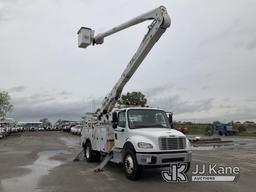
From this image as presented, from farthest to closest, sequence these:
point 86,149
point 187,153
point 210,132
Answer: point 210,132 → point 86,149 → point 187,153

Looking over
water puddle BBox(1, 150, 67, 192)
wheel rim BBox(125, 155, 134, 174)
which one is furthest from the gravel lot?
wheel rim BBox(125, 155, 134, 174)

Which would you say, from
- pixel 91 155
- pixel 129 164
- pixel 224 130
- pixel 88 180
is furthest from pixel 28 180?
pixel 224 130

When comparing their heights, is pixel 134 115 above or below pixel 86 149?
above

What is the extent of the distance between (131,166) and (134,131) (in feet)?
4.00

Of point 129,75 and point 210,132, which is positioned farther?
point 210,132

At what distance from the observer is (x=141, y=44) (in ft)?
51.5

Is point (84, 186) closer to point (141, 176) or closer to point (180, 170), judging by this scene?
point (141, 176)

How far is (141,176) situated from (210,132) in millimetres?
39490

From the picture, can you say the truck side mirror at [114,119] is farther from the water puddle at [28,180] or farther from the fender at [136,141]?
the water puddle at [28,180]

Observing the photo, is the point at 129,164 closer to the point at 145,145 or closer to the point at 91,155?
the point at 145,145

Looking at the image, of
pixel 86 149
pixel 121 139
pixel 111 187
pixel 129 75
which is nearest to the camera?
pixel 111 187

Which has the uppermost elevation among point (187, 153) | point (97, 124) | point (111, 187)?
point (97, 124)

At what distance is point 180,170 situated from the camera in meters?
12.7

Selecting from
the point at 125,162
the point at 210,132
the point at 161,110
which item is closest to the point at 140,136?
the point at 125,162
